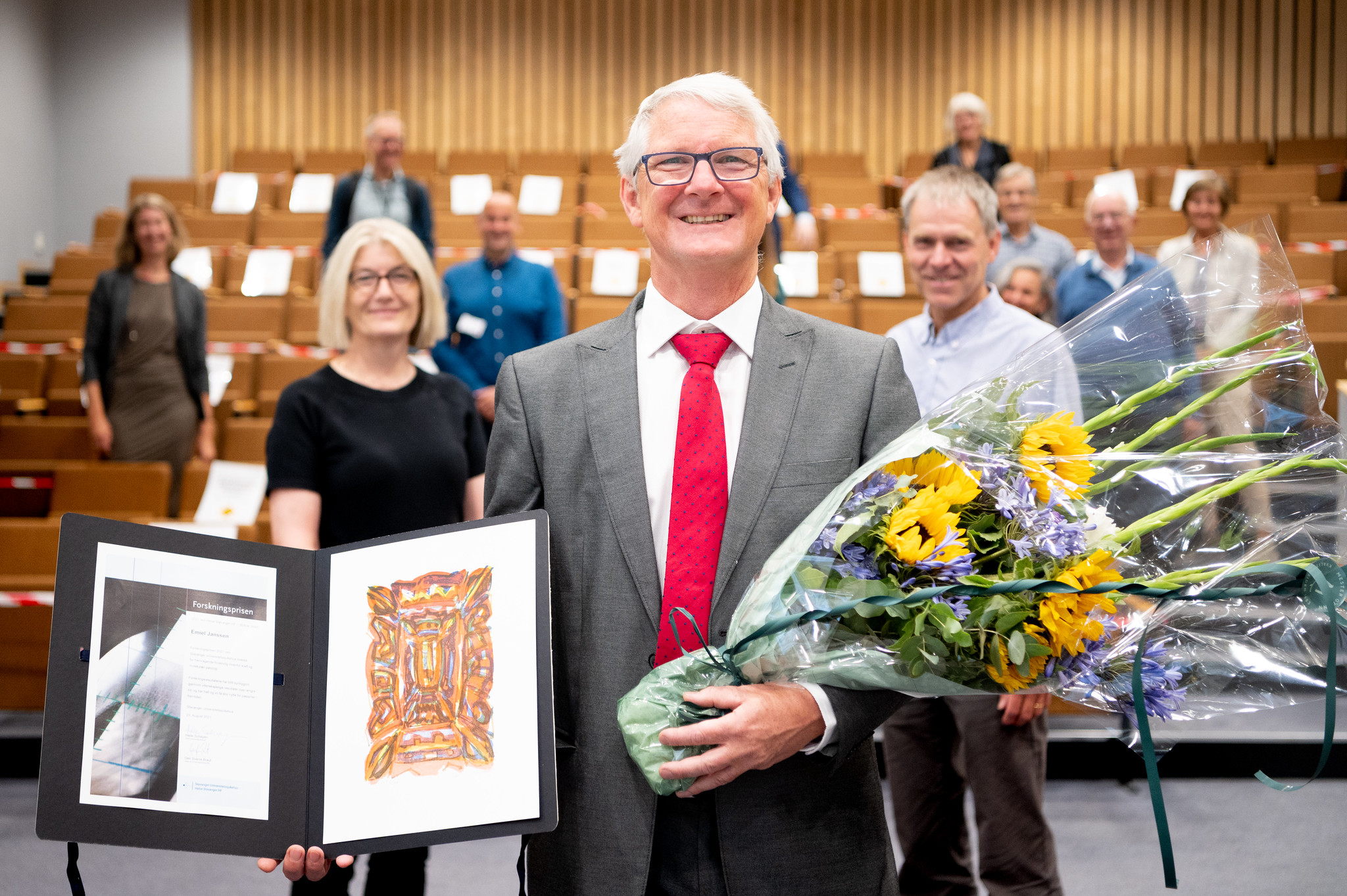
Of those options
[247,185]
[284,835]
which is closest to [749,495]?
[284,835]

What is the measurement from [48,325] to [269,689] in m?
6.50

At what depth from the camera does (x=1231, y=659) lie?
1.21 meters

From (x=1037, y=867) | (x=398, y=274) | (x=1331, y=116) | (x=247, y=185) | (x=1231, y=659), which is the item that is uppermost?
(x=1331, y=116)

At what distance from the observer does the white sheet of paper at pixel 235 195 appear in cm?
874

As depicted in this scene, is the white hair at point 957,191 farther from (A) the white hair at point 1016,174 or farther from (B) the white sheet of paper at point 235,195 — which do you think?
(B) the white sheet of paper at point 235,195

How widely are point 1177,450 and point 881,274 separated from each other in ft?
18.5

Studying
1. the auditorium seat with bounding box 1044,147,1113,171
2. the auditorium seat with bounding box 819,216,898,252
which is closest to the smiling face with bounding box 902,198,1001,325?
the auditorium seat with bounding box 819,216,898,252

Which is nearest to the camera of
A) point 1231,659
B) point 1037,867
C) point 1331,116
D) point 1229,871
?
point 1231,659

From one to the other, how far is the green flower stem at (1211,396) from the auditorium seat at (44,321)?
6901 mm

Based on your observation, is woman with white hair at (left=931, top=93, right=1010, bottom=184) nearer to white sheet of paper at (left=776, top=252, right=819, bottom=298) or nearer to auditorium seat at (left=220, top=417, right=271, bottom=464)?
white sheet of paper at (left=776, top=252, right=819, bottom=298)

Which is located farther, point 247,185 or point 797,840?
point 247,185

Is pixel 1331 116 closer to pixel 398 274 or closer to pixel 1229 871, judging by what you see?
pixel 1229 871

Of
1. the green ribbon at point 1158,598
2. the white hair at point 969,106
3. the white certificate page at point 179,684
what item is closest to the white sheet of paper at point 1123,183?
the white hair at point 969,106

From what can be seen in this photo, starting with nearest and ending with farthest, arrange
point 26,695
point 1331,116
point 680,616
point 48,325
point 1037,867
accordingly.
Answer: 1. point 680,616
2. point 1037,867
3. point 26,695
4. point 48,325
5. point 1331,116
